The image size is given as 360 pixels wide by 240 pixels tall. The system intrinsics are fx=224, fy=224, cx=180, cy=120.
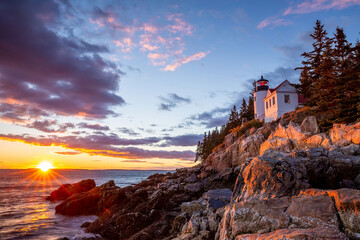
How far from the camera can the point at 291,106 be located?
113 ft

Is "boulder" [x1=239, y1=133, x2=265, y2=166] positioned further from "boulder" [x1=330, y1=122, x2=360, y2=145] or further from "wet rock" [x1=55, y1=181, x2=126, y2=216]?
"wet rock" [x1=55, y1=181, x2=126, y2=216]

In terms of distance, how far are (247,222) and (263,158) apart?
350 cm

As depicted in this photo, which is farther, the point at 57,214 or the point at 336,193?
the point at 57,214

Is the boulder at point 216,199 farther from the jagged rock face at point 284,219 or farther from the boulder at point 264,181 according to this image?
the jagged rock face at point 284,219

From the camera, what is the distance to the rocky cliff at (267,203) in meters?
5.55

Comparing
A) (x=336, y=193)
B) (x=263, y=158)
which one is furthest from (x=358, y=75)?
(x=336, y=193)

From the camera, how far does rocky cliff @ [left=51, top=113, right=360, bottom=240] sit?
5547 millimetres

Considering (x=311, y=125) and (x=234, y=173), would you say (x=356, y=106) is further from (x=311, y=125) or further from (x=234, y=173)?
(x=234, y=173)

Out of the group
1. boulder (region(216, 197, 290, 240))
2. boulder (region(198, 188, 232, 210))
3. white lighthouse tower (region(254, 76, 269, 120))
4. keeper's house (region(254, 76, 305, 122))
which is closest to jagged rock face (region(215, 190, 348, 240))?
boulder (region(216, 197, 290, 240))

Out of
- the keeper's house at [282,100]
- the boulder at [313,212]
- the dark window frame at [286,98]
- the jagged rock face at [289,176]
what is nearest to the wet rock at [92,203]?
the jagged rock face at [289,176]

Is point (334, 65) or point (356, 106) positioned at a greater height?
point (334, 65)

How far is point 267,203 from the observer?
6664 millimetres

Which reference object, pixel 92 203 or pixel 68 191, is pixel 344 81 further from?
pixel 68 191

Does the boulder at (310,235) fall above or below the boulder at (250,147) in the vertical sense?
below
